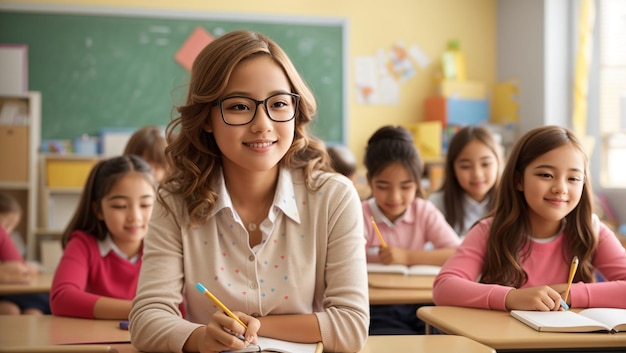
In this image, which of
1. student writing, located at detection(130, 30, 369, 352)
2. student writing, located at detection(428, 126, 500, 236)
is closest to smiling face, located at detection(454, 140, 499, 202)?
student writing, located at detection(428, 126, 500, 236)

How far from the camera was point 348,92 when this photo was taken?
20.7 feet

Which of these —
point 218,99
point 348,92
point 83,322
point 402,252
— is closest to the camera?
point 218,99

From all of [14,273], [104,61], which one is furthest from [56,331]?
[104,61]

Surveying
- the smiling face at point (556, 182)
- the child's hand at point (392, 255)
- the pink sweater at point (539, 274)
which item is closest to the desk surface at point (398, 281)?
the child's hand at point (392, 255)

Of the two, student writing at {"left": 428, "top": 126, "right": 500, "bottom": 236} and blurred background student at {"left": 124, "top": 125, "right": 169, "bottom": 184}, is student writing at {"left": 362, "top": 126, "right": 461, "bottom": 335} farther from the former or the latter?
blurred background student at {"left": 124, "top": 125, "right": 169, "bottom": 184}

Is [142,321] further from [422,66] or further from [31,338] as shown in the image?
[422,66]

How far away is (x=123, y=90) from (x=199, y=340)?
4.79 m

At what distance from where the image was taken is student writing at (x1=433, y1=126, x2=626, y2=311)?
2.10m

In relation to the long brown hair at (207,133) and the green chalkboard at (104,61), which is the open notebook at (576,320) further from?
the green chalkboard at (104,61)

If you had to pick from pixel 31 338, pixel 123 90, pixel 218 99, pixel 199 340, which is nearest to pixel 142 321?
pixel 199 340

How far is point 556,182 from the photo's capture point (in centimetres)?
210

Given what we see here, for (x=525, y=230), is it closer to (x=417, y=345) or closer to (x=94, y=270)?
(x=417, y=345)

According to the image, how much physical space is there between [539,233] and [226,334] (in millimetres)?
1158

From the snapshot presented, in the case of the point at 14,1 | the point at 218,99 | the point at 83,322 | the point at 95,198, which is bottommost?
the point at 83,322
